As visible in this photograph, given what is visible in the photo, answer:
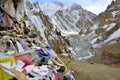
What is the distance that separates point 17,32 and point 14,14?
50.0 inches

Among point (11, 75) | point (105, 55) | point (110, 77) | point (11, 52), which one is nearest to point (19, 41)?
point (11, 52)

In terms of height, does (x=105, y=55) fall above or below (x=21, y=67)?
below

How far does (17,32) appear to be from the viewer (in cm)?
1298

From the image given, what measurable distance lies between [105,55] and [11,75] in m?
28.0

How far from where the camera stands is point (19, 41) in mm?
11789

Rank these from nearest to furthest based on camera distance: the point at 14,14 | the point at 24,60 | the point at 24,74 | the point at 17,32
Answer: the point at 24,74, the point at 24,60, the point at 17,32, the point at 14,14

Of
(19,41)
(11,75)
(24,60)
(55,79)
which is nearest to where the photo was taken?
(11,75)

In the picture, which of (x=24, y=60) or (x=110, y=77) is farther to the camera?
(x=110, y=77)

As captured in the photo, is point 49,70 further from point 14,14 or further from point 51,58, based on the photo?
point 14,14

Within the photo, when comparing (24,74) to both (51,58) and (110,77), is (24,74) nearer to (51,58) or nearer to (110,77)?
(51,58)

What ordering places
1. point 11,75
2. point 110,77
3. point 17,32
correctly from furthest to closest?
point 110,77, point 17,32, point 11,75

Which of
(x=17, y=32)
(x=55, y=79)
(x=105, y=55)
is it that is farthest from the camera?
(x=105, y=55)

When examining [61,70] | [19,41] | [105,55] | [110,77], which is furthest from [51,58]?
[105,55]

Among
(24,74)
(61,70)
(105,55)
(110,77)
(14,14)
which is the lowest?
(105,55)
